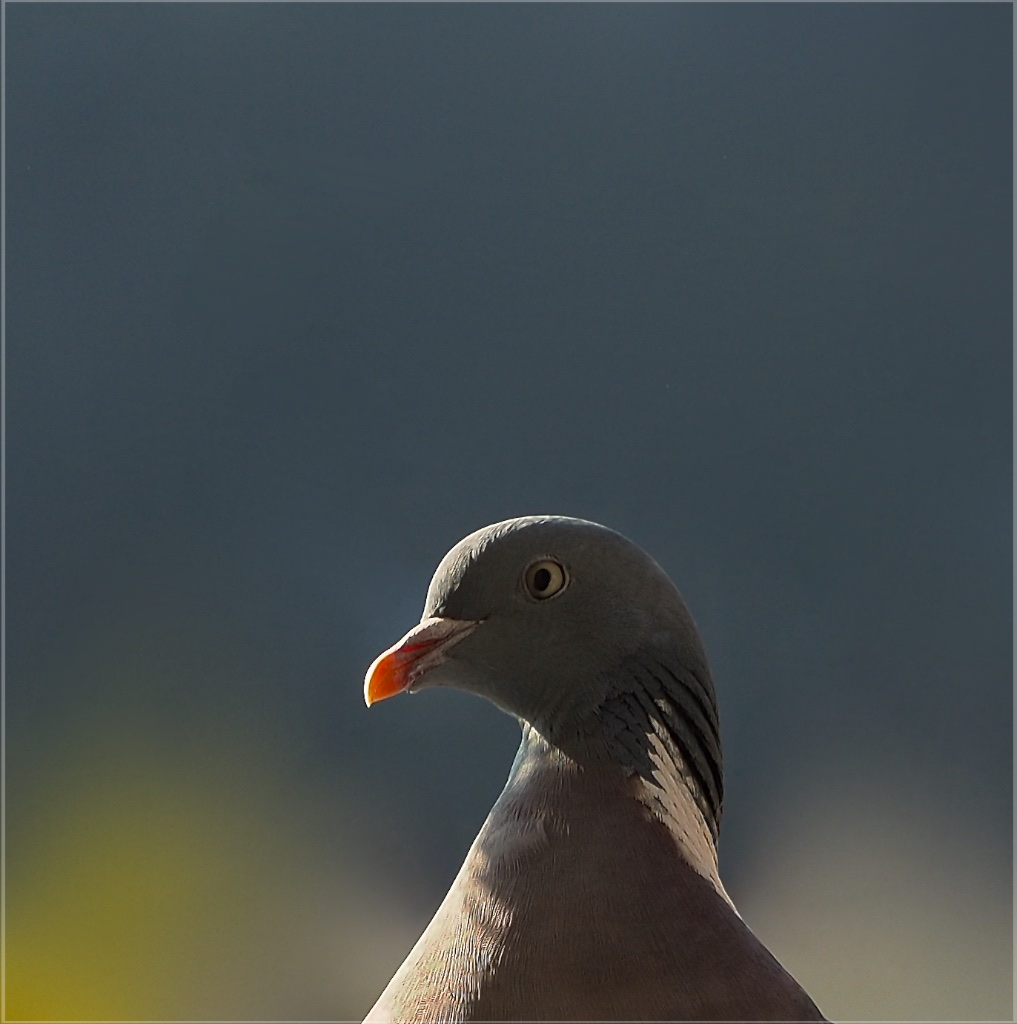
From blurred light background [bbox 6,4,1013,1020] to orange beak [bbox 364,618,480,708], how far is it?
1094 millimetres

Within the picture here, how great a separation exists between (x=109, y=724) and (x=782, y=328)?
140 centimetres

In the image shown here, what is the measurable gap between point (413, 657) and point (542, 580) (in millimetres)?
114

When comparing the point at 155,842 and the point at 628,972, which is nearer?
the point at 628,972

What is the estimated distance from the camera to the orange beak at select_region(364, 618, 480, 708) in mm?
853

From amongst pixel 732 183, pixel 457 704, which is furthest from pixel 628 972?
pixel 732 183

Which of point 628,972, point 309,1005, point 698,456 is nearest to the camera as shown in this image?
point 628,972

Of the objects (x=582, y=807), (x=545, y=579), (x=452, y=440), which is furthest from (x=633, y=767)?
(x=452, y=440)

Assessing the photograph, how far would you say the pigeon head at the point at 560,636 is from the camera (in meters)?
0.87

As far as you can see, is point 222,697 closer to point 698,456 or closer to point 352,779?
point 352,779

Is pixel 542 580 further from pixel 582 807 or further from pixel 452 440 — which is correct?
pixel 452 440

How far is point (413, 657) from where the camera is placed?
34.1 inches

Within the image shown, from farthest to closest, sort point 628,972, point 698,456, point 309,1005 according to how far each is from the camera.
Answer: point 698,456, point 309,1005, point 628,972

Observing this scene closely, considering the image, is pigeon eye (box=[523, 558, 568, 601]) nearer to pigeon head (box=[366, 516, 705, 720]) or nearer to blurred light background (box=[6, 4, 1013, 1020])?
pigeon head (box=[366, 516, 705, 720])

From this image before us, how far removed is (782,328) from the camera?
2.09 m
